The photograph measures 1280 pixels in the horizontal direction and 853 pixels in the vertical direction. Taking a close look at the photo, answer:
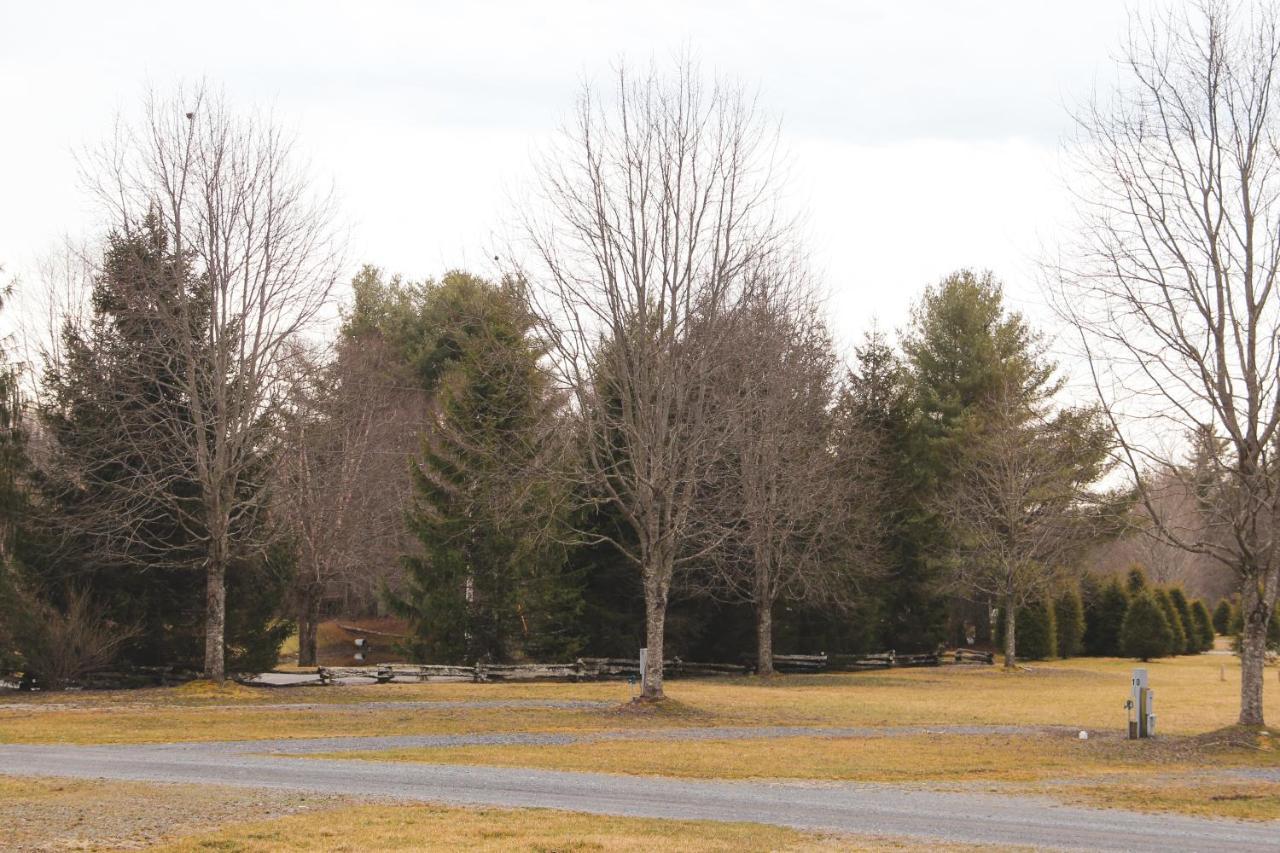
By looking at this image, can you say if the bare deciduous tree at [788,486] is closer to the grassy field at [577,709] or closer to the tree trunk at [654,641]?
the grassy field at [577,709]

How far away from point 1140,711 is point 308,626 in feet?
99.8

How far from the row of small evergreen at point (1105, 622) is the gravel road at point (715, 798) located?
37608 millimetres

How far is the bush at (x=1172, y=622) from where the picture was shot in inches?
2092

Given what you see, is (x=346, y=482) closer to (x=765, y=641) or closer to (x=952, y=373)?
(x=765, y=641)

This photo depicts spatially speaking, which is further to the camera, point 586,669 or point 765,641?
point 765,641

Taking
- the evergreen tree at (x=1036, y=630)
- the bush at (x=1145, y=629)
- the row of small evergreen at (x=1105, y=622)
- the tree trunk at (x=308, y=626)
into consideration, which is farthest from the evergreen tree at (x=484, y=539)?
the bush at (x=1145, y=629)

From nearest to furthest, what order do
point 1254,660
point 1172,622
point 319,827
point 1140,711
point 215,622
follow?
1. point 319,827
2. point 1254,660
3. point 1140,711
4. point 215,622
5. point 1172,622

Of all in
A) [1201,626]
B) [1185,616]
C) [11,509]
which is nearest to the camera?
[11,509]

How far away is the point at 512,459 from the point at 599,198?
1112 cm

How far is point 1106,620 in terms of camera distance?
176 ft

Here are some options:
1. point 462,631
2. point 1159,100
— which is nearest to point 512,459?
point 462,631

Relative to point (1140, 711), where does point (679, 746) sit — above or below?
below

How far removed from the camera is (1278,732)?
18.6 meters

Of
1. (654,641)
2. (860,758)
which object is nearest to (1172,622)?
(654,641)
